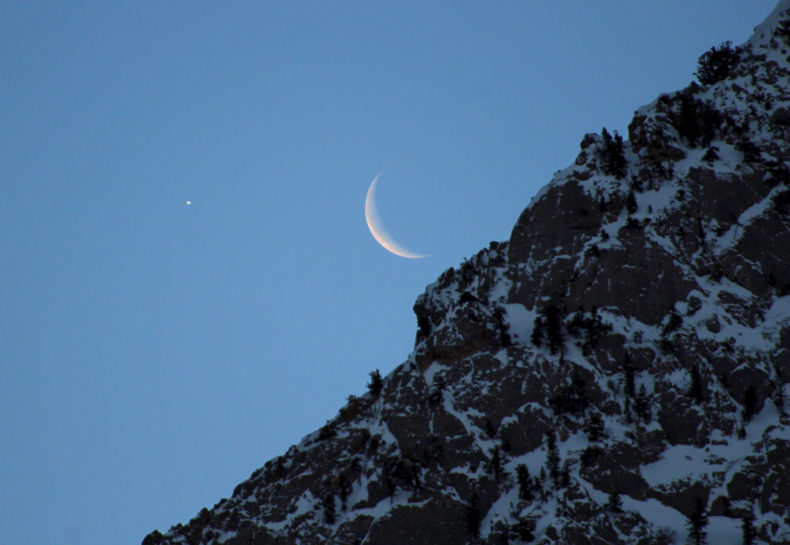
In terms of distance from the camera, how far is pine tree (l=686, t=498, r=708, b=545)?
141500mm

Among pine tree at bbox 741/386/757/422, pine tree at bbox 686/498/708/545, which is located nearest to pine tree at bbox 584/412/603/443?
pine tree at bbox 686/498/708/545

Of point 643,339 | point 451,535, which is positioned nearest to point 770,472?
point 643,339

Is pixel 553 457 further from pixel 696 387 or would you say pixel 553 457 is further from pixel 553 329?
pixel 696 387

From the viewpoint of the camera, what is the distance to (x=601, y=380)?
537 feet

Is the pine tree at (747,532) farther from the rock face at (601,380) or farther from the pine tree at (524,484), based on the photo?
the pine tree at (524,484)

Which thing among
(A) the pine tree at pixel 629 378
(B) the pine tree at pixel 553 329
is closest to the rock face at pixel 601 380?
(A) the pine tree at pixel 629 378

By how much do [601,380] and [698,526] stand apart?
28658 millimetres

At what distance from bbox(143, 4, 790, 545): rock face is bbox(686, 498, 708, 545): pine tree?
0.88 ft

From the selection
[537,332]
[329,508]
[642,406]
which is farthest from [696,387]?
[329,508]

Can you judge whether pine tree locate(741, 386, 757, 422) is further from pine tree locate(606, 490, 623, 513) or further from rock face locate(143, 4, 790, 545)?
pine tree locate(606, 490, 623, 513)

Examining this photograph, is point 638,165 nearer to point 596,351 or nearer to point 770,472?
point 596,351

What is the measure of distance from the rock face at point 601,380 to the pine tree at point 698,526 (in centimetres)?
27

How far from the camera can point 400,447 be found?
166250mm

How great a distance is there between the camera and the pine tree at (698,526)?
142m
